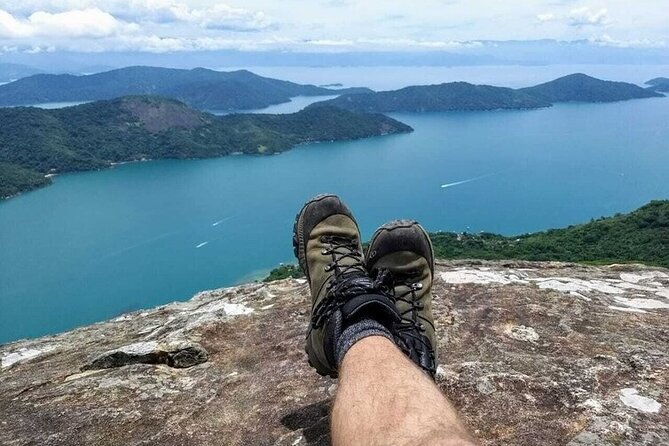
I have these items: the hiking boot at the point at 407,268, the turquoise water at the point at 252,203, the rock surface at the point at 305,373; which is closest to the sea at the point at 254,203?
the turquoise water at the point at 252,203

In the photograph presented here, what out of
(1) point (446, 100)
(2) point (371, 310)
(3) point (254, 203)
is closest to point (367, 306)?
(2) point (371, 310)

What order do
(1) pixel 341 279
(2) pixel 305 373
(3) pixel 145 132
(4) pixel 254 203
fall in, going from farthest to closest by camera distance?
(3) pixel 145 132, (4) pixel 254 203, (2) pixel 305 373, (1) pixel 341 279

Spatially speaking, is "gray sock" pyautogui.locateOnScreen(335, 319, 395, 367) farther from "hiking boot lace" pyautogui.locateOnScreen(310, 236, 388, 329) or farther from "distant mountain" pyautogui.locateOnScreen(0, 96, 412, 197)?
"distant mountain" pyautogui.locateOnScreen(0, 96, 412, 197)

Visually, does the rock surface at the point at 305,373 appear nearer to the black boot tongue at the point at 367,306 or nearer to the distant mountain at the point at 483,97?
the black boot tongue at the point at 367,306

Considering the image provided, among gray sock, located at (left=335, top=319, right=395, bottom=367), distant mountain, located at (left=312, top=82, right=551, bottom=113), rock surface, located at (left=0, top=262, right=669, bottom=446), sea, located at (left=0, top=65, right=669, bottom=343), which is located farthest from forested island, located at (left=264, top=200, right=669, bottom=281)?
distant mountain, located at (left=312, top=82, right=551, bottom=113)

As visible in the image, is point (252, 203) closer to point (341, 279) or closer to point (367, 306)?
point (341, 279)

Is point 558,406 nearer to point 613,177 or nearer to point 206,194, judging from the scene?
point 206,194
